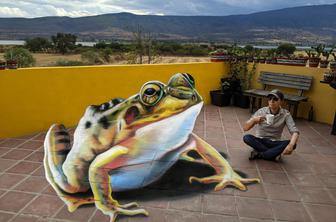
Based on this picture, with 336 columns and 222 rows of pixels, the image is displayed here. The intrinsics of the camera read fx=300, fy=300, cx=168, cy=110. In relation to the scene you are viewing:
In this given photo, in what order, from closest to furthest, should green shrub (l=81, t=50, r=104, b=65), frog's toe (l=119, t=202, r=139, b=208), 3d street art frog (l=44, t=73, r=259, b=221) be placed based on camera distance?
frog's toe (l=119, t=202, r=139, b=208) < 3d street art frog (l=44, t=73, r=259, b=221) < green shrub (l=81, t=50, r=104, b=65)

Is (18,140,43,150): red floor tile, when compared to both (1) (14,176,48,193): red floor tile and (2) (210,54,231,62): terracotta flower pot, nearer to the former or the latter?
(1) (14,176,48,193): red floor tile

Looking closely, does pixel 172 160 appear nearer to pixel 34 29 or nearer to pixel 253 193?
pixel 253 193

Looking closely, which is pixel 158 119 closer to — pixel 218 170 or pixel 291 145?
pixel 218 170

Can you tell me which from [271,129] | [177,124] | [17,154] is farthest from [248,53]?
[17,154]

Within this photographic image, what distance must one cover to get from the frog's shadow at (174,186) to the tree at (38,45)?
78.5 ft

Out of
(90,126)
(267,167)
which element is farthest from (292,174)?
(90,126)

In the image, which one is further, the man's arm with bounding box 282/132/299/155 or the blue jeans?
the blue jeans

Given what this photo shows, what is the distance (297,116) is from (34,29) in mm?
43474

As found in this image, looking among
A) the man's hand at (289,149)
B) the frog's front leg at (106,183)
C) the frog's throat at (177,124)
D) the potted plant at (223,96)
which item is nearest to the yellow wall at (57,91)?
the frog's throat at (177,124)

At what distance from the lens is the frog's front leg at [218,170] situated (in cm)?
314

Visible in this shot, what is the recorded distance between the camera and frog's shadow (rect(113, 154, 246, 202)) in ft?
9.36

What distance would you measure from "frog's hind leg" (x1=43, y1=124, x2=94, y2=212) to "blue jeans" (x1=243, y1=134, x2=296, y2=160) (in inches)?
82.2

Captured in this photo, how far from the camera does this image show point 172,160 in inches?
144

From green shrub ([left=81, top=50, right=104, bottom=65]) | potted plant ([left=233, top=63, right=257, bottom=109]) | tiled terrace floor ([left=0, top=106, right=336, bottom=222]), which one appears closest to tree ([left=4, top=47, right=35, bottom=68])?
tiled terrace floor ([left=0, top=106, right=336, bottom=222])
